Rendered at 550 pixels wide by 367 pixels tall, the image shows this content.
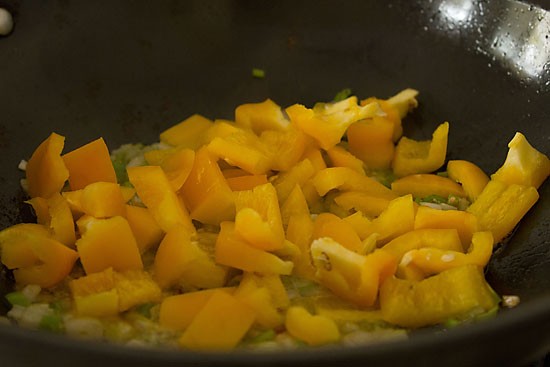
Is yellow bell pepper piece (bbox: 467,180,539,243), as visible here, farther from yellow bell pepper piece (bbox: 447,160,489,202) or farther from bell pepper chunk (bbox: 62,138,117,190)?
bell pepper chunk (bbox: 62,138,117,190)

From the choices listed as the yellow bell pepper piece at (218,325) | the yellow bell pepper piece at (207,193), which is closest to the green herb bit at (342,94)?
the yellow bell pepper piece at (207,193)

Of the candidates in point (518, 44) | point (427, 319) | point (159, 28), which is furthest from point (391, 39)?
point (427, 319)

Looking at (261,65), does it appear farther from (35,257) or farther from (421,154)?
(35,257)

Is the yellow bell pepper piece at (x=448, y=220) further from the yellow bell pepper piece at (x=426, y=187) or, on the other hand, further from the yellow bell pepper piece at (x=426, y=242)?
the yellow bell pepper piece at (x=426, y=187)

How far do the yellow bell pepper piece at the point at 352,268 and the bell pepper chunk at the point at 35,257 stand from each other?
0.48 meters

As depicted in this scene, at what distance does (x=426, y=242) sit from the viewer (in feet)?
5.35

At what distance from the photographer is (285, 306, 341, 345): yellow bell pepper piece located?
142 centimetres

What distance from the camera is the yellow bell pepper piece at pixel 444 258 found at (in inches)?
61.7

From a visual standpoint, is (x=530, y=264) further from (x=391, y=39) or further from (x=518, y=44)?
(x=391, y=39)

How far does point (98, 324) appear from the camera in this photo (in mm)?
1499

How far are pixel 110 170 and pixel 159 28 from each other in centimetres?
54

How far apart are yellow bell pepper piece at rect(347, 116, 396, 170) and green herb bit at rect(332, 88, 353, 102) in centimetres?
17

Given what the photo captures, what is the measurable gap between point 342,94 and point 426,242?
2.08ft

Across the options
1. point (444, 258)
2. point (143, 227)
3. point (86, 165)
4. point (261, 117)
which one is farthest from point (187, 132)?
point (444, 258)
